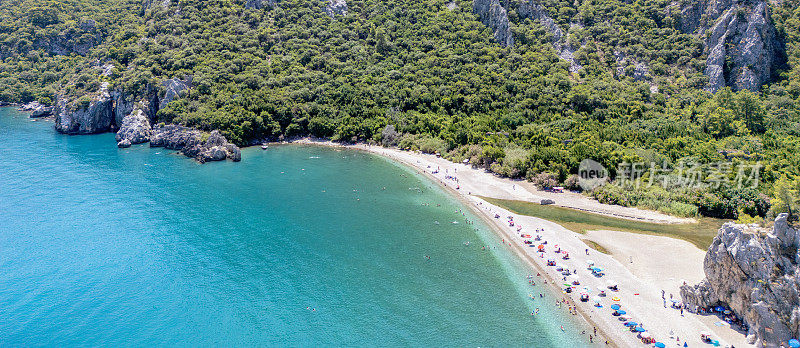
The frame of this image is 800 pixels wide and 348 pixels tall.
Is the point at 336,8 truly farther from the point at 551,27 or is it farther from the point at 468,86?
the point at 551,27

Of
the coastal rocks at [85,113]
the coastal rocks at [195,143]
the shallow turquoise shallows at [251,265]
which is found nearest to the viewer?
the shallow turquoise shallows at [251,265]

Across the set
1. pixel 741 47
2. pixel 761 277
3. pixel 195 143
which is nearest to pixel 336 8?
pixel 195 143

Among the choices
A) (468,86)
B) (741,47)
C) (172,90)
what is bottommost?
(172,90)

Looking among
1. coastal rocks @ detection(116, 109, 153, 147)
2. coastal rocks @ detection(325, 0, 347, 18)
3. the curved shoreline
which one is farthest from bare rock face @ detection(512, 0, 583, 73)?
coastal rocks @ detection(116, 109, 153, 147)

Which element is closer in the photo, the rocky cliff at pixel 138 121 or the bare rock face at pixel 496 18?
the rocky cliff at pixel 138 121

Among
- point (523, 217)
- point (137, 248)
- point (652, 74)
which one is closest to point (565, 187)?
point (523, 217)

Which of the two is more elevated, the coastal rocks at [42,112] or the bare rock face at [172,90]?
the bare rock face at [172,90]

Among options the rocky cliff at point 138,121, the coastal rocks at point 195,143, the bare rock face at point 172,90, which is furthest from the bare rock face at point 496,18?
the bare rock face at point 172,90

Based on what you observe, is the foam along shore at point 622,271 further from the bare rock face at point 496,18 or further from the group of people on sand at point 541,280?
the bare rock face at point 496,18
